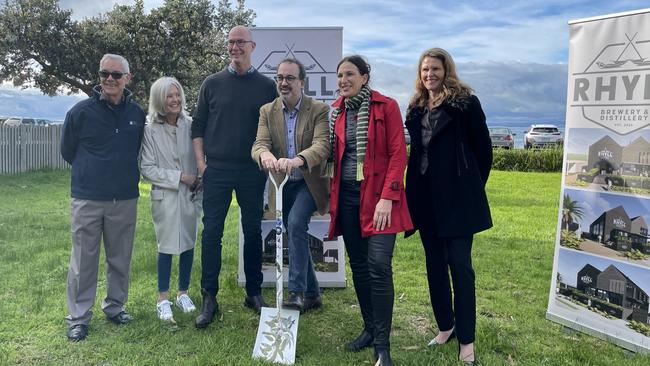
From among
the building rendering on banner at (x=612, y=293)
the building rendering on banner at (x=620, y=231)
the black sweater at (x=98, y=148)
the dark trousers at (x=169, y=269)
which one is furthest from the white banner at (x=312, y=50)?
the building rendering on banner at (x=612, y=293)

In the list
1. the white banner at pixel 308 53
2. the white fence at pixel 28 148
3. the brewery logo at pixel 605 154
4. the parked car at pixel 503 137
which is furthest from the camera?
the parked car at pixel 503 137

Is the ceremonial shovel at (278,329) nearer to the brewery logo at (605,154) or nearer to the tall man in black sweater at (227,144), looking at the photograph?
the tall man in black sweater at (227,144)

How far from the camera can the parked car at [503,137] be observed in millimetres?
30675

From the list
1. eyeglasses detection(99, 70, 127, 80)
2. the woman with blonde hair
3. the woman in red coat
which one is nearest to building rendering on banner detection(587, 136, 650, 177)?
the woman in red coat

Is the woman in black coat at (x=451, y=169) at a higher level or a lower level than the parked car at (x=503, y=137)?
lower

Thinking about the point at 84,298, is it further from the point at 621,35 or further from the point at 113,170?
the point at 621,35

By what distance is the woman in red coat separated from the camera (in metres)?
3.38

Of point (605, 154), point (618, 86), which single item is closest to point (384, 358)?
point (605, 154)

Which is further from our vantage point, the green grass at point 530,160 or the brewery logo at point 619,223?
the green grass at point 530,160

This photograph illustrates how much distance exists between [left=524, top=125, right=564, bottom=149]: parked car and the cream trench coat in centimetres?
2798

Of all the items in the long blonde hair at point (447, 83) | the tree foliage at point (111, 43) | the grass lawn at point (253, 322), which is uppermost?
the tree foliage at point (111, 43)

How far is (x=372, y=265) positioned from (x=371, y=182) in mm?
535

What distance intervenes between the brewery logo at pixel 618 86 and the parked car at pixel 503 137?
27.3 metres

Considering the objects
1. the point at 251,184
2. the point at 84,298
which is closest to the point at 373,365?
the point at 251,184
